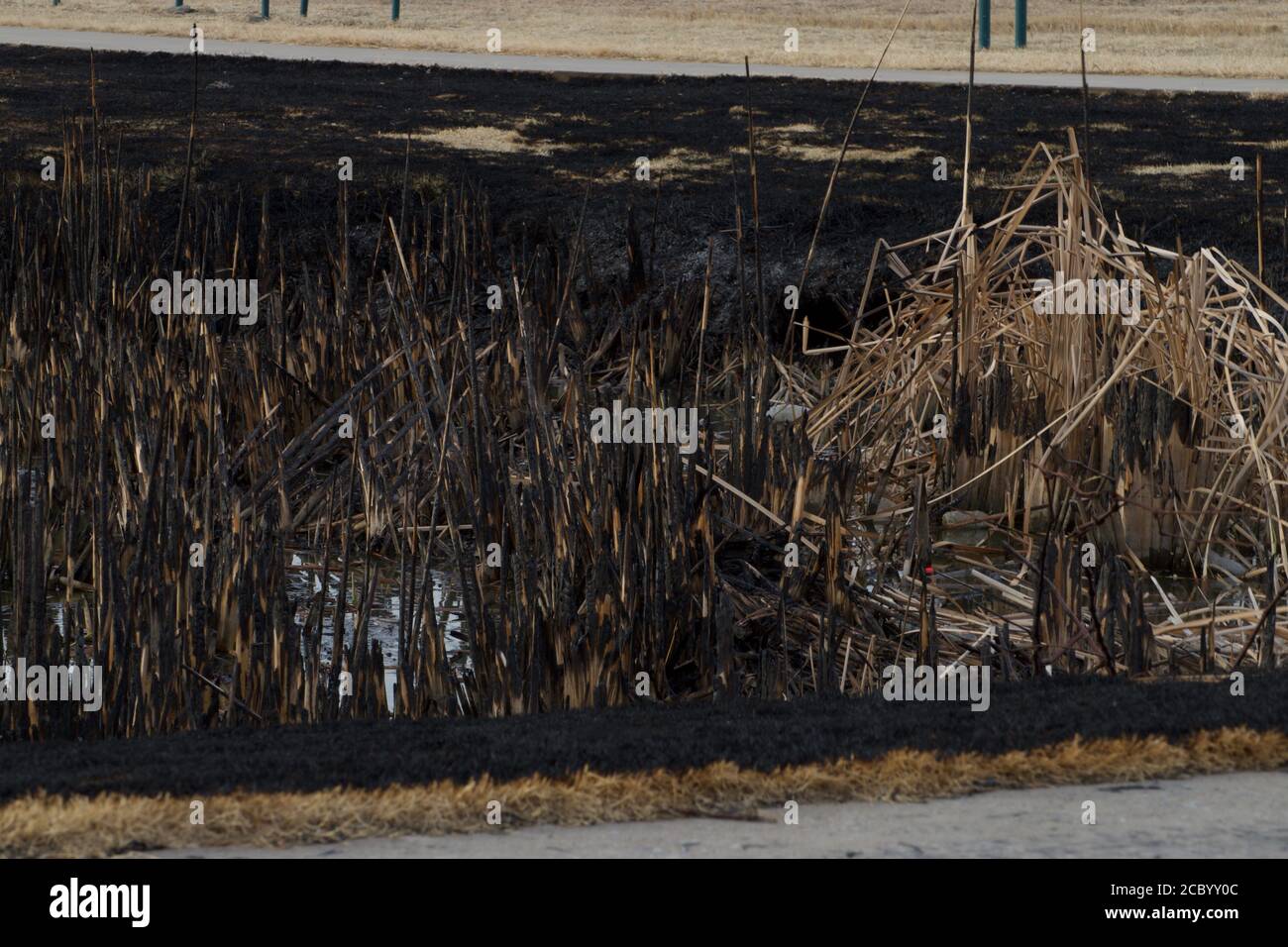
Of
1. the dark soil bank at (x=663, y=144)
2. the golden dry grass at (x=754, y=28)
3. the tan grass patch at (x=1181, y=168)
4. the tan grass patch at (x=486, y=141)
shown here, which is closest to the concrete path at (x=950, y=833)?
the dark soil bank at (x=663, y=144)

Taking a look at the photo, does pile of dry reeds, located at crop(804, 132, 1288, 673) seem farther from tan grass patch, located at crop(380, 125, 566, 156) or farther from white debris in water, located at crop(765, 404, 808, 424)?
tan grass patch, located at crop(380, 125, 566, 156)

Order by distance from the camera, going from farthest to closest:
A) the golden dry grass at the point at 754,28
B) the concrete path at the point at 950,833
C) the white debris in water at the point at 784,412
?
the golden dry grass at the point at 754,28 → the white debris in water at the point at 784,412 → the concrete path at the point at 950,833

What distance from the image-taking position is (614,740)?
3.06 meters

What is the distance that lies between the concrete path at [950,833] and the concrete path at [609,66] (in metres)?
15.4

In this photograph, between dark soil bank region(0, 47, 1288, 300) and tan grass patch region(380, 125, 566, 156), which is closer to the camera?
dark soil bank region(0, 47, 1288, 300)

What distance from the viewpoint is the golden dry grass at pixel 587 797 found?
101 inches

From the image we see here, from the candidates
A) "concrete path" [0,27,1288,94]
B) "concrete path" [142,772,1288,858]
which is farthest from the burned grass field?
"concrete path" [0,27,1288,94]

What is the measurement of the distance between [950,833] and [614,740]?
664 millimetres

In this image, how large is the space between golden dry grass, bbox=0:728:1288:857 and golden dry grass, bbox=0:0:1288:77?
58.6 feet

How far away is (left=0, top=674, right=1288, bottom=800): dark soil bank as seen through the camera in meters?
2.84

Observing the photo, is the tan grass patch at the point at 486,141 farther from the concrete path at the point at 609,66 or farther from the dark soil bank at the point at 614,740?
the dark soil bank at the point at 614,740

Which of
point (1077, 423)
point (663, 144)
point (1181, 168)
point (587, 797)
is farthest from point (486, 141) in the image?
point (587, 797)

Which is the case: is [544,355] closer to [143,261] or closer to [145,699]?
[143,261]

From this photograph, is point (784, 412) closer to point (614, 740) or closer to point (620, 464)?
point (620, 464)
